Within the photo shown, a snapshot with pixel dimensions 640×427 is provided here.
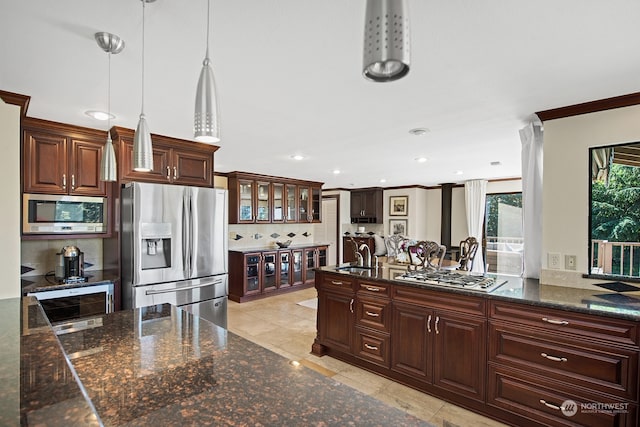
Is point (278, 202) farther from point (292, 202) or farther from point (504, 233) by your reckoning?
point (504, 233)

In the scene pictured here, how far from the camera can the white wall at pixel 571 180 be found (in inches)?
94.5

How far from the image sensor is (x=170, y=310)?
1.80 metres

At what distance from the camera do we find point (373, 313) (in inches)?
114

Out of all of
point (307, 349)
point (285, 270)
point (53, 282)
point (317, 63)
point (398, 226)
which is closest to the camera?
point (317, 63)

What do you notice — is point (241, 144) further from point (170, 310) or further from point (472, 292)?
point (472, 292)

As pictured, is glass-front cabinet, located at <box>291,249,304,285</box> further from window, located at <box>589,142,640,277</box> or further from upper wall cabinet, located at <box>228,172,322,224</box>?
window, located at <box>589,142,640,277</box>

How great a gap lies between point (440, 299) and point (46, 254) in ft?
11.9

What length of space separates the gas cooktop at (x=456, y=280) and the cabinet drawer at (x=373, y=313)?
29 cm

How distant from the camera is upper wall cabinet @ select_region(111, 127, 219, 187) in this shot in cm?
307

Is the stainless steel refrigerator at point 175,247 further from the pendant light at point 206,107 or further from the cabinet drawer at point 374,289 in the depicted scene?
the pendant light at point 206,107

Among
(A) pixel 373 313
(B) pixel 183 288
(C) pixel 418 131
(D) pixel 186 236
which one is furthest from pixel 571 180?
(B) pixel 183 288

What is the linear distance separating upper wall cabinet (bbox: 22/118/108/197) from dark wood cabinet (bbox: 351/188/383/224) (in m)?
6.62

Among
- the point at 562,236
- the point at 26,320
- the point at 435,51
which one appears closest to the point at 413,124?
the point at 435,51

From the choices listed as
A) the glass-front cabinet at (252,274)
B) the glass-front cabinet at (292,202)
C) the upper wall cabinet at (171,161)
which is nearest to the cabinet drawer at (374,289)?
the upper wall cabinet at (171,161)
